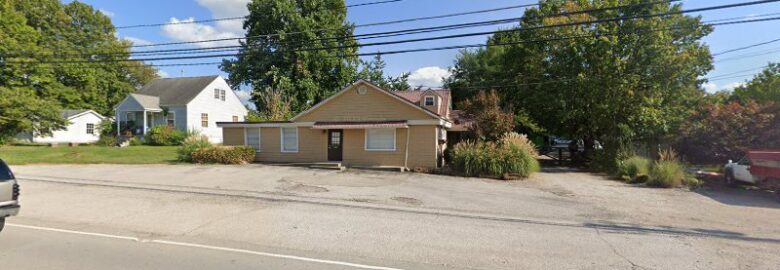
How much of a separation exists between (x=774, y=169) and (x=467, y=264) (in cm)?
1336

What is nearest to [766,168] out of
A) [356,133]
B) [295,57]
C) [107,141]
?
[356,133]

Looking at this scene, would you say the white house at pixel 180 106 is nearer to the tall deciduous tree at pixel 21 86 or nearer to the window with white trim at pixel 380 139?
the tall deciduous tree at pixel 21 86

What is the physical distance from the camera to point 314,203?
981 cm

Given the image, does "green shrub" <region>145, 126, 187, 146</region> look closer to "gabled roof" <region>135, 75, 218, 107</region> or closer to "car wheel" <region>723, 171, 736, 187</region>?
"gabled roof" <region>135, 75, 218, 107</region>

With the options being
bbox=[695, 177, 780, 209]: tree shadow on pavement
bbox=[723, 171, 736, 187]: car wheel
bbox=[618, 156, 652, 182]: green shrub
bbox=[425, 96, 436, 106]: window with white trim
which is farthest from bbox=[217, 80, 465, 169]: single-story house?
bbox=[723, 171, 736, 187]: car wheel

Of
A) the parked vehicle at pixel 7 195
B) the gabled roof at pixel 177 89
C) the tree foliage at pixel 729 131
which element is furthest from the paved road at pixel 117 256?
the gabled roof at pixel 177 89

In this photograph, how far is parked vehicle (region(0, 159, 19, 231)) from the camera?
580cm

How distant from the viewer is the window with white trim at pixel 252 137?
21.4 m

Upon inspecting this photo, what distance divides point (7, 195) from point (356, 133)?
47.6 feet

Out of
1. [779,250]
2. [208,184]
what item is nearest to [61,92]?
[208,184]

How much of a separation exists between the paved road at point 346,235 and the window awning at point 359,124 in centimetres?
803

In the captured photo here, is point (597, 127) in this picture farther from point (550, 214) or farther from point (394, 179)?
point (550, 214)

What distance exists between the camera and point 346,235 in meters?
6.73

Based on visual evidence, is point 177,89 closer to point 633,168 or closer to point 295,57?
point 295,57
